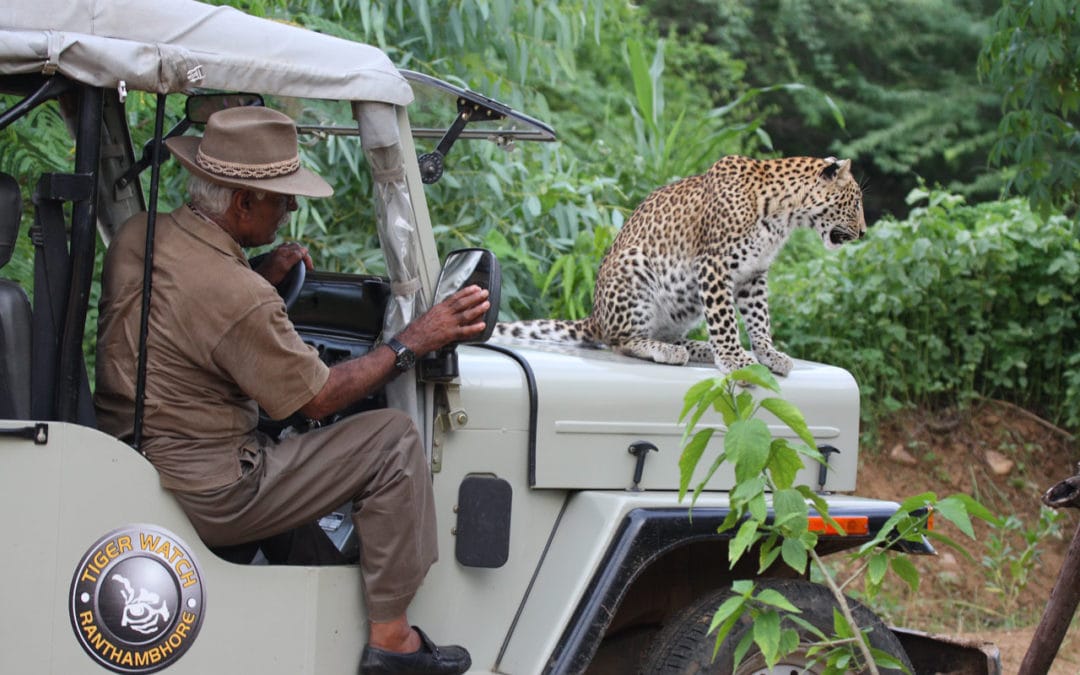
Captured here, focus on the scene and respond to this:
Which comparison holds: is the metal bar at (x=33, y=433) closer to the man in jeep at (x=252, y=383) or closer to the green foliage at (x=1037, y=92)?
the man in jeep at (x=252, y=383)

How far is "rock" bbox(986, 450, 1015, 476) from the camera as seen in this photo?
26.4 feet

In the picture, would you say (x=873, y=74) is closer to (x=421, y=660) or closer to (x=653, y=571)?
(x=653, y=571)

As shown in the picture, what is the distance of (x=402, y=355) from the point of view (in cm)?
351

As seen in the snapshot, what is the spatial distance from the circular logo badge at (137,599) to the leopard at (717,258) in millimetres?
1879

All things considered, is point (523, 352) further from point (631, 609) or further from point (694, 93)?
point (694, 93)

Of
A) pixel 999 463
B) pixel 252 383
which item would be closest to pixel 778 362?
pixel 252 383

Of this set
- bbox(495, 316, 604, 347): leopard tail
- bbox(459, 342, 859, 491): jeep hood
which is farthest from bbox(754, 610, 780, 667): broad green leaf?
bbox(495, 316, 604, 347): leopard tail

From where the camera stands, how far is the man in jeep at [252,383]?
335cm

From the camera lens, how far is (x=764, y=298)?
497 cm

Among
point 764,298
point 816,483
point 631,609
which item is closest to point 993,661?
point 816,483

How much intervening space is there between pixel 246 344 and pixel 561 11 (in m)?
5.04

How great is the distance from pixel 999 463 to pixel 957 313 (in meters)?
0.96

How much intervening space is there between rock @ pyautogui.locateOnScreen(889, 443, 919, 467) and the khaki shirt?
5.48 m

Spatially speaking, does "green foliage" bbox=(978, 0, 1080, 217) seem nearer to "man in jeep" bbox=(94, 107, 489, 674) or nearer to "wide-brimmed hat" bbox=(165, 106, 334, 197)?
"man in jeep" bbox=(94, 107, 489, 674)
